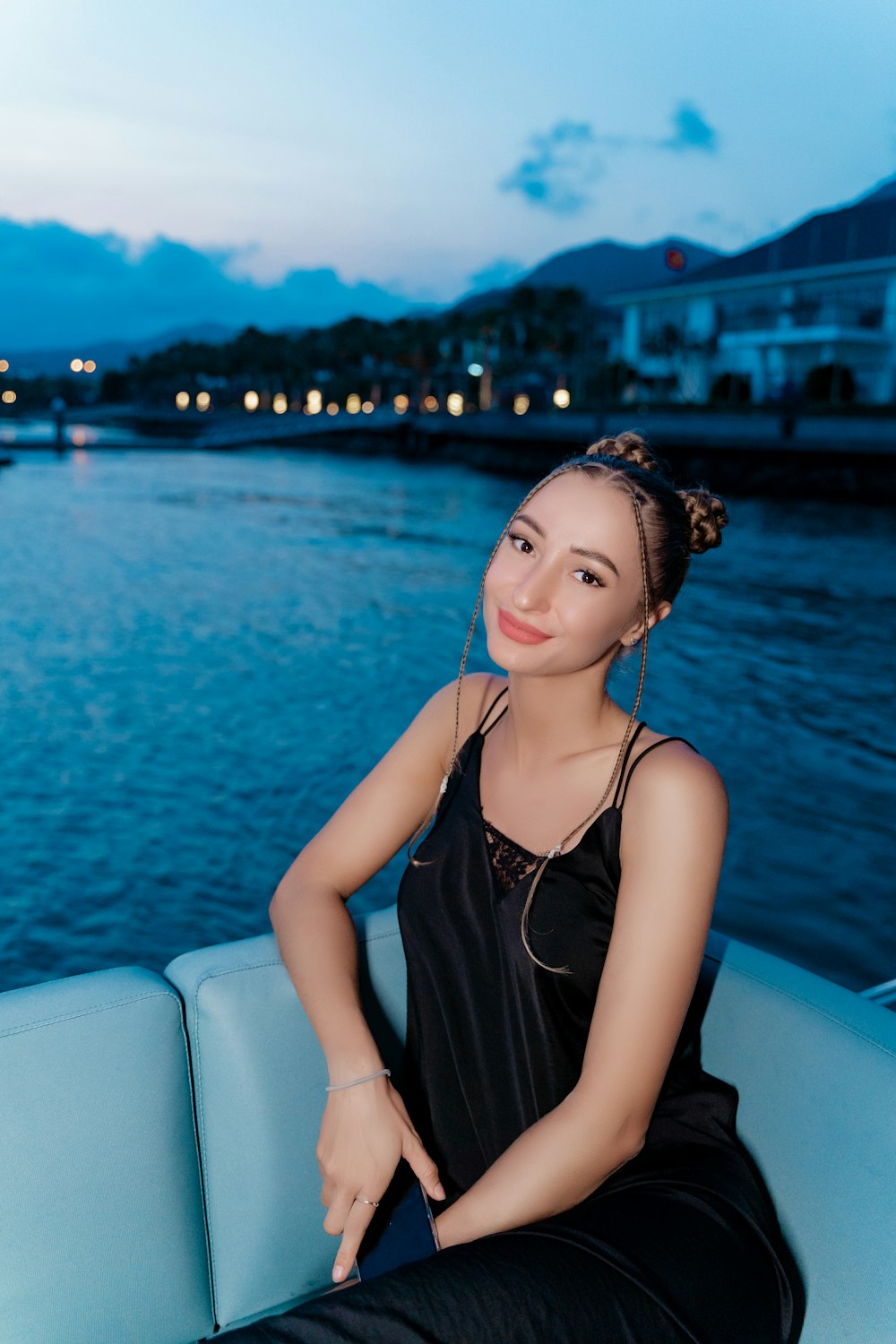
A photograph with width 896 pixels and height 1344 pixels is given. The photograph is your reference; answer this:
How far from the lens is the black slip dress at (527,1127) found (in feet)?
3.88

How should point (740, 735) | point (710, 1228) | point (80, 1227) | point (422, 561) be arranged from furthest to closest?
point (422, 561) < point (740, 735) < point (80, 1227) < point (710, 1228)

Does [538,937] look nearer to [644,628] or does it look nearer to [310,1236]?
[644,628]

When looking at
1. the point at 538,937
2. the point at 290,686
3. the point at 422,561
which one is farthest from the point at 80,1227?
the point at 422,561

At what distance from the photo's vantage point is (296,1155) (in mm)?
1666

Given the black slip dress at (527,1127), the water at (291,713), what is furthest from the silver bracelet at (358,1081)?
the water at (291,713)

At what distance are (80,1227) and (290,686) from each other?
25.3ft

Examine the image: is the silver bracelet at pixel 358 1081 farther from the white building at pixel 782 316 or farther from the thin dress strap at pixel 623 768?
the white building at pixel 782 316

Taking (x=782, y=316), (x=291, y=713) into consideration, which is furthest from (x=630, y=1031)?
(x=782, y=316)

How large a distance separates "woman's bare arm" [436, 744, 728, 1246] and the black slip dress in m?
0.05

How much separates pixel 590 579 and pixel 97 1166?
1.02 meters

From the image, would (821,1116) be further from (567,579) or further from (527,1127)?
(567,579)

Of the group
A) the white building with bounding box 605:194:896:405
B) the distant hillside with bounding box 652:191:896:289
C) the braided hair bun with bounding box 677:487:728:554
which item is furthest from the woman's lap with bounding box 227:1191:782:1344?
the distant hillside with bounding box 652:191:896:289

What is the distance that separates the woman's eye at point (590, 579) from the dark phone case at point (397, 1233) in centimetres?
85

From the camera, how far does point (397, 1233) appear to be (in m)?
1.49
